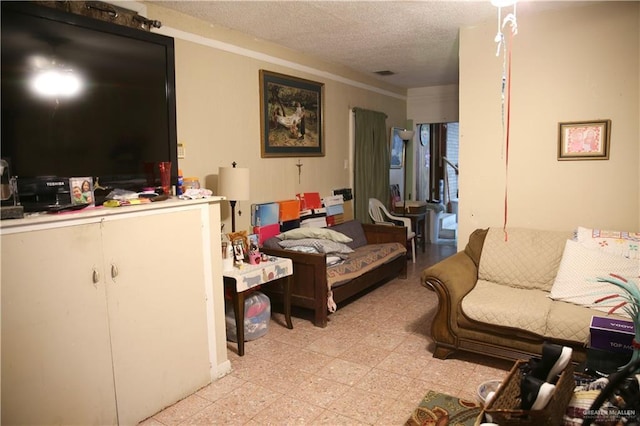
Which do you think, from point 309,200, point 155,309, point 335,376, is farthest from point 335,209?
point 155,309

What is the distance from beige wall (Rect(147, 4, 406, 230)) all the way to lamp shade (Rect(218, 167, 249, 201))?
24cm

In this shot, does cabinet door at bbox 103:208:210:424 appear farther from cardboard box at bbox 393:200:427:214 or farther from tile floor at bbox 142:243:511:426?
cardboard box at bbox 393:200:427:214

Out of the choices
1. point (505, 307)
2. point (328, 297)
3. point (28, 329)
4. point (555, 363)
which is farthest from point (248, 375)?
point (555, 363)

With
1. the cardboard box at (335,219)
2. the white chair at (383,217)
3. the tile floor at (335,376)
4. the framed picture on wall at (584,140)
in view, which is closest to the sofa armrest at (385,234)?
the cardboard box at (335,219)

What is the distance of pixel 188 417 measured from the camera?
238cm

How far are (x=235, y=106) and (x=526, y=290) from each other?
2.81 meters

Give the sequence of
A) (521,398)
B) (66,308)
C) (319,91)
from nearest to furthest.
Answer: (521,398), (66,308), (319,91)

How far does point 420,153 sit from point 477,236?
4.07 metres

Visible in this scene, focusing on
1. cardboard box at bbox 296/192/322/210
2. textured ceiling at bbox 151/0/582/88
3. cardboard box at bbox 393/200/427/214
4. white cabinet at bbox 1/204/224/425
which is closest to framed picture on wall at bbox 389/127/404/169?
cardboard box at bbox 393/200/427/214

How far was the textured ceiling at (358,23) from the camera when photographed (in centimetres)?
321

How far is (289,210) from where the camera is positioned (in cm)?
446

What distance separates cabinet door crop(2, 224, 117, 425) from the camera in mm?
1829

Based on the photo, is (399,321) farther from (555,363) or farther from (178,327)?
(555,363)

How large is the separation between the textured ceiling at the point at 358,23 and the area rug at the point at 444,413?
2679 millimetres
